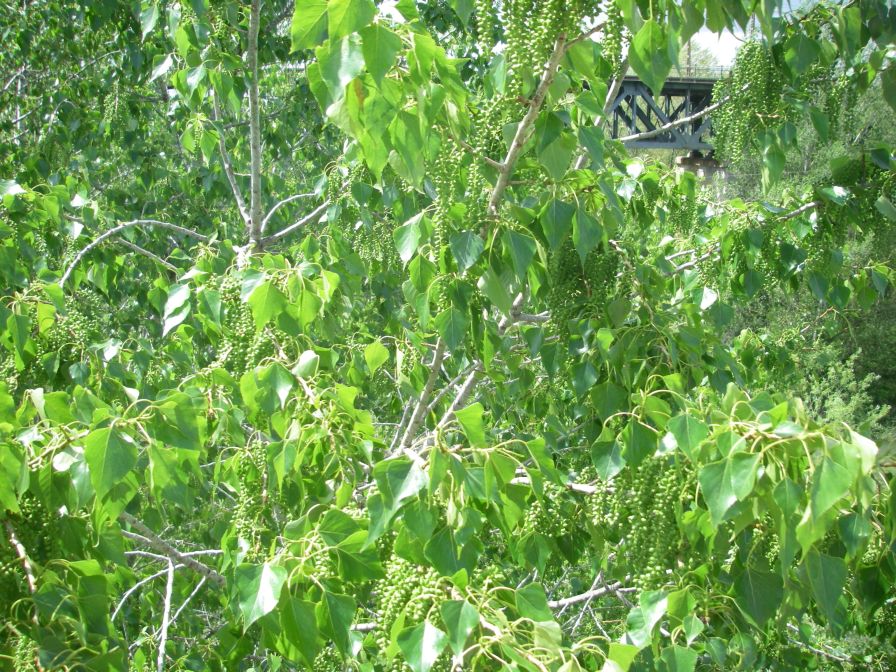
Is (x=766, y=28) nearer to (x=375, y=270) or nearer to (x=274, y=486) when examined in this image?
(x=274, y=486)

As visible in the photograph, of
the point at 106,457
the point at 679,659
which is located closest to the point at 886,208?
the point at 679,659

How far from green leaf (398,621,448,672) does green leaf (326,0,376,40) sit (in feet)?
2.57

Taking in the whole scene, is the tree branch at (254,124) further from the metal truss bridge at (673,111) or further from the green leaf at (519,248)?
the green leaf at (519,248)

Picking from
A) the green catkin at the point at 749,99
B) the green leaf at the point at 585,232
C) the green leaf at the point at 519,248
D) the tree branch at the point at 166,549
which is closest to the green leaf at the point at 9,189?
the tree branch at the point at 166,549

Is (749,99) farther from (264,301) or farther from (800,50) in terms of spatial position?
(264,301)

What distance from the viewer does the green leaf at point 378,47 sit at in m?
1.04

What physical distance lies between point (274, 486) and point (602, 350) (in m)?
0.77

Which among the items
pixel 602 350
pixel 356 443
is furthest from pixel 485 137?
pixel 356 443

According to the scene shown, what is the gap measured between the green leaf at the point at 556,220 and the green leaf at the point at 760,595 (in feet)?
2.16

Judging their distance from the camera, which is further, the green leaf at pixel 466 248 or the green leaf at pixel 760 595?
the green leaf at pixel 466 248

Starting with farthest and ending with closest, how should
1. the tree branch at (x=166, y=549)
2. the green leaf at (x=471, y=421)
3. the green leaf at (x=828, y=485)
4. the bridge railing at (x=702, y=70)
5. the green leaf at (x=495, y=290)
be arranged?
the tree branch at (x=166, y=549)
the bridge railing at (x=702, y=70)
the green leaf at (x=495, y=290)
the green leaf at (x=471, y=421)
the green leaf at (x=828, y=485)

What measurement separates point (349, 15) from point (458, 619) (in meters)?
0.79

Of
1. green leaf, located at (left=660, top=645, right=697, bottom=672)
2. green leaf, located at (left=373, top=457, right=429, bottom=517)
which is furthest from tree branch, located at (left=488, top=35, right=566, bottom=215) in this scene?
green leaf, located at (left=660, top=645, right=697, bottom=672)

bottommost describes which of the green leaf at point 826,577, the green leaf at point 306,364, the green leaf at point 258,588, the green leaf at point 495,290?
the green leaf at point 826,577
